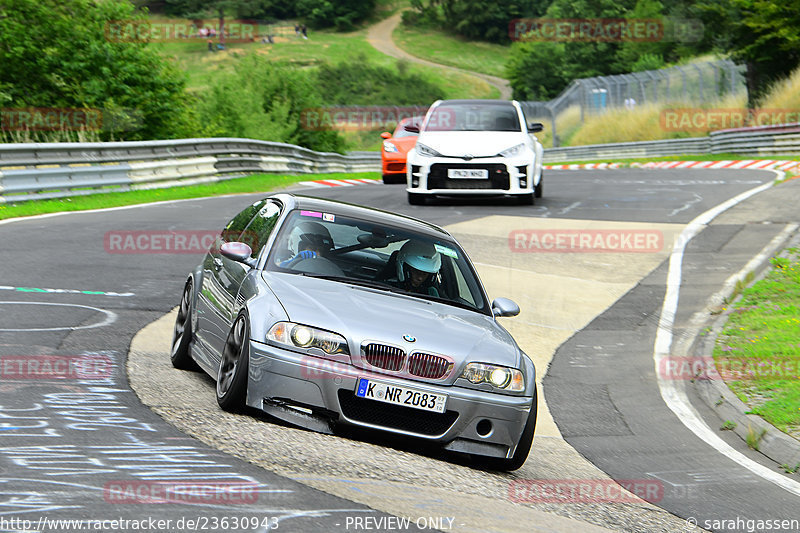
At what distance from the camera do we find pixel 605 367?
10.6m

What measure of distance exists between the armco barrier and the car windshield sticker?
1185 cm

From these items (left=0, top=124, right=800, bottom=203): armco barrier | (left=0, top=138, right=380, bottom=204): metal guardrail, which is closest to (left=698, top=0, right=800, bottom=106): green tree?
(left=0, top=124, right=800, bottom=203): armco barrier

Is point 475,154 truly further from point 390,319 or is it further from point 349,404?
point 349,404

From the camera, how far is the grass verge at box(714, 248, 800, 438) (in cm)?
876

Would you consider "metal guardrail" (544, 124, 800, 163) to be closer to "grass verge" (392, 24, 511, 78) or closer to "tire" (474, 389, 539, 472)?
"tire" (474, 389, 539, 472)

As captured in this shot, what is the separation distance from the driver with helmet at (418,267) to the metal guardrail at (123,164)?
11.9 metres

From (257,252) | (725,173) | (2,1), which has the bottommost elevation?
(725,173)

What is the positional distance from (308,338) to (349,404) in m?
0.45

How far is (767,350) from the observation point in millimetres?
10430

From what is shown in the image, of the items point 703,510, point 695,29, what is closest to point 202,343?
point 703,510

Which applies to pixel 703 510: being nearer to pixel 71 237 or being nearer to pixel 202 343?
pixel 202 343

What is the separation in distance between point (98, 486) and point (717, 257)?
1274 centimetres

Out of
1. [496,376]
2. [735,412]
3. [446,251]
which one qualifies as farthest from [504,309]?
[735,412]

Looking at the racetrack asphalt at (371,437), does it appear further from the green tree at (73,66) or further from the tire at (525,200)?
the green tree at (73,66)
